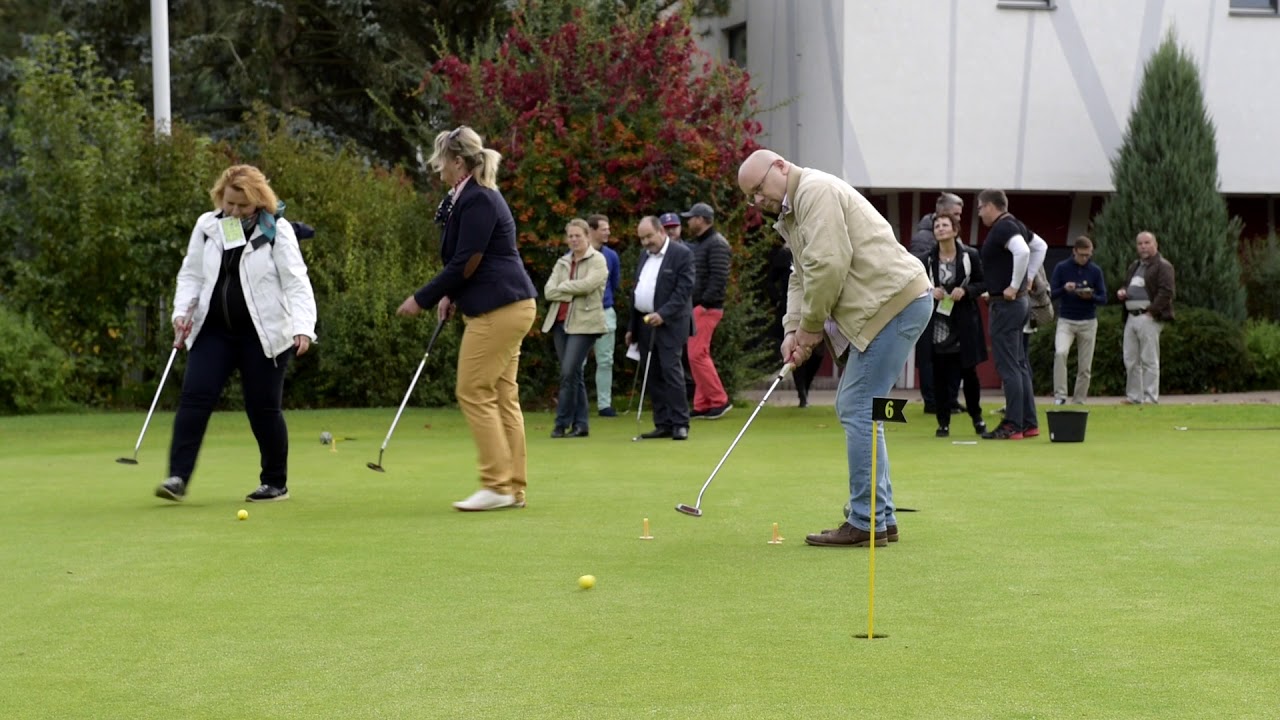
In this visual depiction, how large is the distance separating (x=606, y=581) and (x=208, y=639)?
1.80 metres

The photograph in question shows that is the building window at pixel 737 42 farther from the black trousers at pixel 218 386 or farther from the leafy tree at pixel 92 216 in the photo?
the black trousers at pixel 218 386

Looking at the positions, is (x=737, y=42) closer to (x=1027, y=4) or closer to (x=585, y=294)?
(x=1027, y=4)

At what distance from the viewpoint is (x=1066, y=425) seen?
14852mm

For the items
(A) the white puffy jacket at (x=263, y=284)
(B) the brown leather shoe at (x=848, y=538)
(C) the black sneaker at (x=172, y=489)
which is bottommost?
(C) the black sneaker at (x=172, y=489)

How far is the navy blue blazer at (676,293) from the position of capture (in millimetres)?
15703

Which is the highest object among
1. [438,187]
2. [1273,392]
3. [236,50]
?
[236,50]

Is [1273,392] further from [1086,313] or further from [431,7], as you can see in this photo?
[431,7]

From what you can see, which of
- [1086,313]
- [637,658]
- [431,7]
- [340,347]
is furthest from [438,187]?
[637,658]

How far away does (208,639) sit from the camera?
6.20 meters

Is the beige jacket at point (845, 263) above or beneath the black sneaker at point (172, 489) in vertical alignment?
above

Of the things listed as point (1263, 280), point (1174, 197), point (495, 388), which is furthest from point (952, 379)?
point (1263, 280)

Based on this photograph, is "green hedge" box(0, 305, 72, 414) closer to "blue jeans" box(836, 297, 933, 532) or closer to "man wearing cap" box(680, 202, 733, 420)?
"man wearing cap" box(680, 202, 733, 420)

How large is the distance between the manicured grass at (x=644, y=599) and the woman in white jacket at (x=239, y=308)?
1.89 ft

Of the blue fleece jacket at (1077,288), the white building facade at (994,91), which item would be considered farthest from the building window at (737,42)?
the blue fleece jacket at (1077,288)
